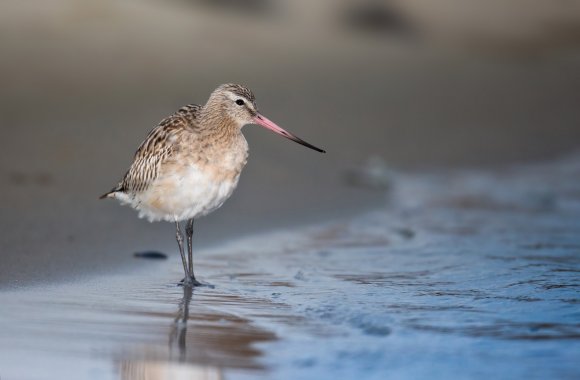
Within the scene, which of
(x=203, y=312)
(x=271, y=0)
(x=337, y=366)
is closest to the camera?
(x=337, y=366)

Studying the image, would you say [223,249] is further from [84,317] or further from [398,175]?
[398,175]

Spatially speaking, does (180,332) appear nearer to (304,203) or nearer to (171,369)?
(171,369)

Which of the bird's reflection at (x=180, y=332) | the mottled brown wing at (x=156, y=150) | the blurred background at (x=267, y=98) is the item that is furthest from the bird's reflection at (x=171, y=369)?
the mottled brown wing at (x=156, y=150)

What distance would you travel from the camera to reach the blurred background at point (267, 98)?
842cm

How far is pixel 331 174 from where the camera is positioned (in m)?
10.5

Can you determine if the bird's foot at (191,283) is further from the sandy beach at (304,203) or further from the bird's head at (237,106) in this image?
the bird's head at (237,106)

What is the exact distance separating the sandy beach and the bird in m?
0.41

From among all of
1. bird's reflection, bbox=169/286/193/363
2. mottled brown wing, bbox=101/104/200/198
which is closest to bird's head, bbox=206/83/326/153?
mottled brown wing, bbox=101/104/200/198

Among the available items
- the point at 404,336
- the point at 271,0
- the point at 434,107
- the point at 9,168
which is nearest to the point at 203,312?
the point at 404,336

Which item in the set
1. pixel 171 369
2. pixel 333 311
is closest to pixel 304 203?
pixel 333 311

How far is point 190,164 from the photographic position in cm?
711

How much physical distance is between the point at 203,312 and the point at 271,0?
1099cm

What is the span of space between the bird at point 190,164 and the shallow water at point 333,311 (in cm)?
44

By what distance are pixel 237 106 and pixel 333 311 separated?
80.1 inches
